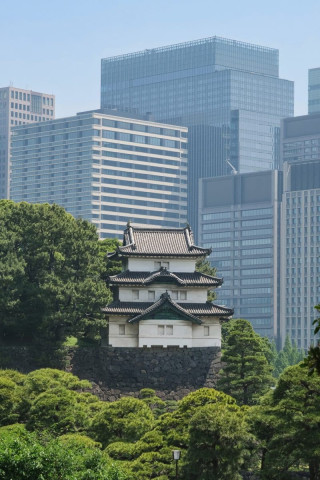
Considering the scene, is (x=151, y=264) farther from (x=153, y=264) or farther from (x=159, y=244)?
(x=159, y=244)

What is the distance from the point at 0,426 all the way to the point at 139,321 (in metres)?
23.7

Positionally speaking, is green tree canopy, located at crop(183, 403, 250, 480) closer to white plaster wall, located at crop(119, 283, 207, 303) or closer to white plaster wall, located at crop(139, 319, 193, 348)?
white plaster wall, located at crop(139, 319, 193, 348)

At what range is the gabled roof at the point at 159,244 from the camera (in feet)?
337

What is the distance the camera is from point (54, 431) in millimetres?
74500

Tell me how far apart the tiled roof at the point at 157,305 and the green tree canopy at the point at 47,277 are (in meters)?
1.49

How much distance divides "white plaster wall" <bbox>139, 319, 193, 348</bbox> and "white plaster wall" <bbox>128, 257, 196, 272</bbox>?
15.4 feet

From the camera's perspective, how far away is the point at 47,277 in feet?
329

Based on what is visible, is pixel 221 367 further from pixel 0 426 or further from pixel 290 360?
pixel 290 360

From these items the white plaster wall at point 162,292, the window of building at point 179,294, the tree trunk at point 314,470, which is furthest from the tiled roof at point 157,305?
the tree trunk at point 314,470

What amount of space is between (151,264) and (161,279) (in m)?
2.22

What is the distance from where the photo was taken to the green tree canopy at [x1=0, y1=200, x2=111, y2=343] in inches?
3939

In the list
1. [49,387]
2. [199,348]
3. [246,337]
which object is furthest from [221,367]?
[49,387]

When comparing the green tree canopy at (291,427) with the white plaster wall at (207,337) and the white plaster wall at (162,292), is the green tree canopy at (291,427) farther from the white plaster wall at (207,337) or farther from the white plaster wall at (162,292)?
the white plaster wall at (162,292)

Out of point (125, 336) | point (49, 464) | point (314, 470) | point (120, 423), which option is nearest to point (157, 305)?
point (125, 336)
